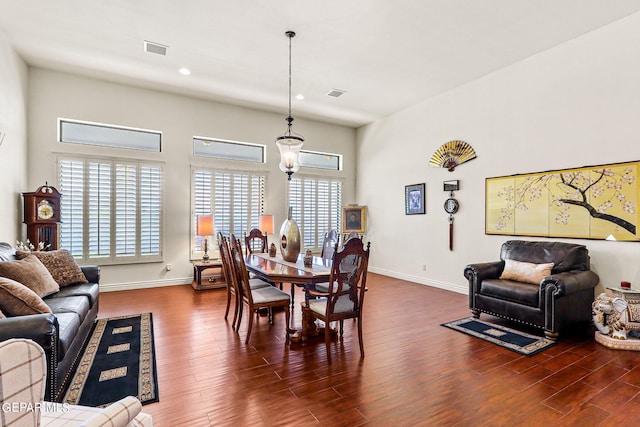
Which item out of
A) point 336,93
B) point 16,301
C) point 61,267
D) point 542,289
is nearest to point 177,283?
point 61,267

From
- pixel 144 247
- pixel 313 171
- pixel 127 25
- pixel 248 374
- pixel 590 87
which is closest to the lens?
pixel 248 374

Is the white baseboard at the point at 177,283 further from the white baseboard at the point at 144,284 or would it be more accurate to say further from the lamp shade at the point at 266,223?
the lamp shade at the point at 266,223

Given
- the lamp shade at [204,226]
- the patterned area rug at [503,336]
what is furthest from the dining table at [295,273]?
the lamp shade at [204,226]

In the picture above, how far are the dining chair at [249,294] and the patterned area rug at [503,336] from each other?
200 centimetres

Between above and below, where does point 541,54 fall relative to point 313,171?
above

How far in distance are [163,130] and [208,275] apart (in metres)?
2.78

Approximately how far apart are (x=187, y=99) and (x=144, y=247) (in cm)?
286

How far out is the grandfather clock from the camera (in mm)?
4516

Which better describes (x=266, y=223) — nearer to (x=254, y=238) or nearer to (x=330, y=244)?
(x=254, y=238)

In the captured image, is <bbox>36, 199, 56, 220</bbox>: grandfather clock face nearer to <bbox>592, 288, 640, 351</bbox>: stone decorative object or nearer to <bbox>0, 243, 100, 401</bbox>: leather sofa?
<bbox>0, 243, 100, 401</bbox>: leather sofa

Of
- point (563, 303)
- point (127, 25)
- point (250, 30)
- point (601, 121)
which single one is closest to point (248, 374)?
point (563, 303)

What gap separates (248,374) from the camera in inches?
105

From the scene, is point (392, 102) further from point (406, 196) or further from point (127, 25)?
point (127, 25)

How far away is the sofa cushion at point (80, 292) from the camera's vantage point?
3.15m
